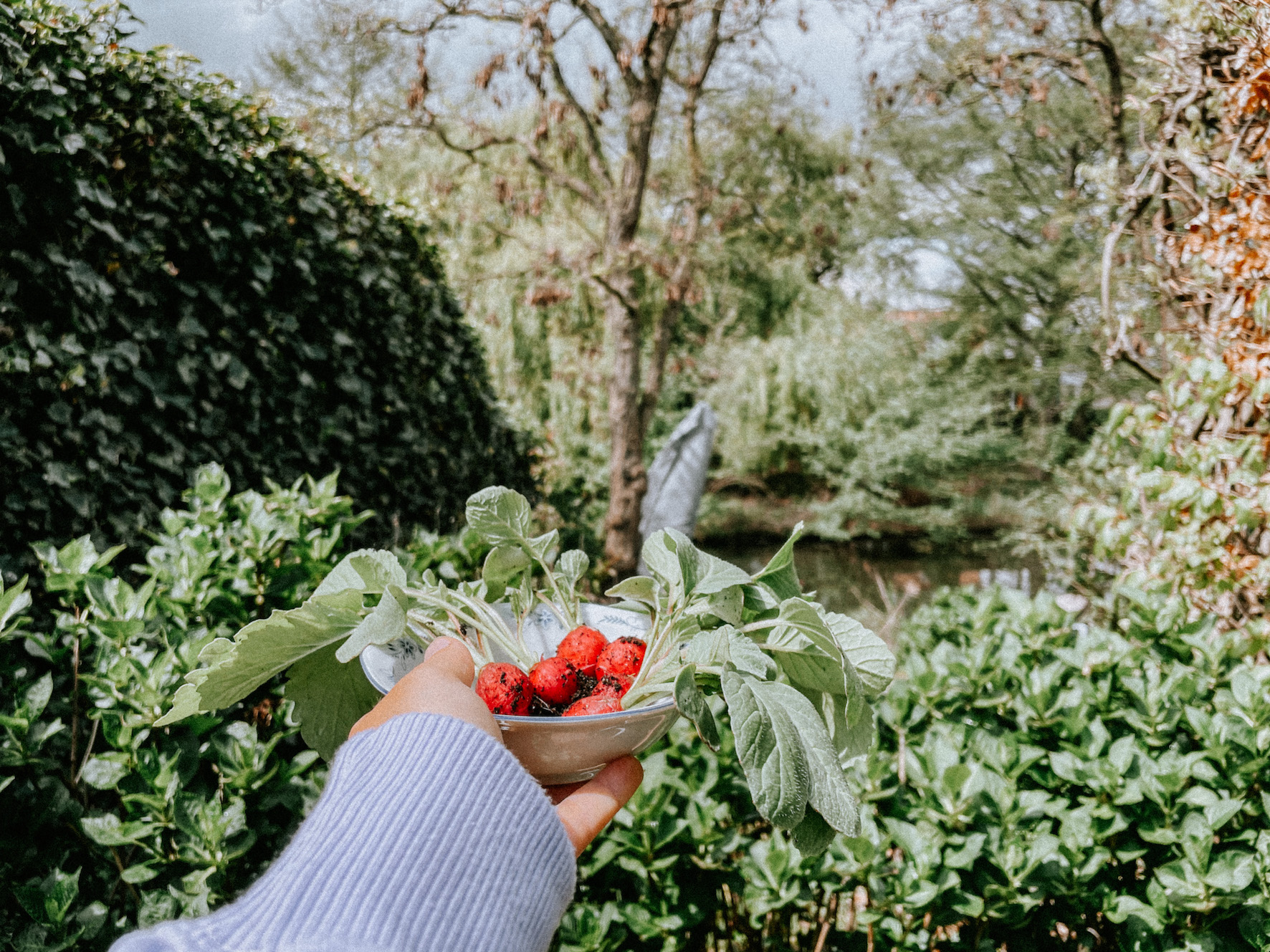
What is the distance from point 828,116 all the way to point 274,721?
1299 centimetres

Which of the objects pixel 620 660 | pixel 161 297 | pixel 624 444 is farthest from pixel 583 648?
pixel 624 444

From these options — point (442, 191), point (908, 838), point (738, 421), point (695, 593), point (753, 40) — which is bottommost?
point (738, 421)

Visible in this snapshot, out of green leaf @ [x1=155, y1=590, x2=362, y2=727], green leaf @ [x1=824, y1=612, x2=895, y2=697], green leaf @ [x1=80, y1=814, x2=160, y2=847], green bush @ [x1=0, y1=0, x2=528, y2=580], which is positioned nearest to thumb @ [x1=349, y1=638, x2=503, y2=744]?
green leaf @ [x1=155, y1=590, x2=362, y2=727]

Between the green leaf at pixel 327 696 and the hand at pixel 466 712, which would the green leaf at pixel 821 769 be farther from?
the green leaf at pixel 327 696

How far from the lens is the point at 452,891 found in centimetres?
67

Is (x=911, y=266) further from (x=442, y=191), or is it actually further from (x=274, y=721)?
(x=274, y=721)

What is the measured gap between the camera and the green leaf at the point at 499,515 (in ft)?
3.66

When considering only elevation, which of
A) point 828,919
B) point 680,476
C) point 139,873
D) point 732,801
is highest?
point 139,873

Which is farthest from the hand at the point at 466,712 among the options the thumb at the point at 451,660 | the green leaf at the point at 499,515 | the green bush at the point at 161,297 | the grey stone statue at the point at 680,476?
the grey stone statue at the point at 680,476

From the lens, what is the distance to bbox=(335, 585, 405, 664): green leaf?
831mm

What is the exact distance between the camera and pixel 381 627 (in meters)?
0.86

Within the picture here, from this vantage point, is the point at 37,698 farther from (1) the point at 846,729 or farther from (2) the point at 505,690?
(1) the point at 846,729

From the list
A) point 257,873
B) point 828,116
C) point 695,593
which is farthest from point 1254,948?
point 828,116

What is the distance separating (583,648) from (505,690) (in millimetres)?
129
